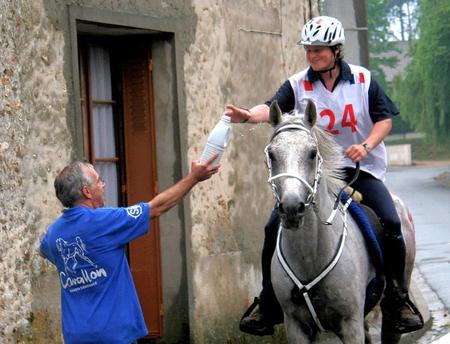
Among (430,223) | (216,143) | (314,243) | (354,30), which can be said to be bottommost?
(430,223)

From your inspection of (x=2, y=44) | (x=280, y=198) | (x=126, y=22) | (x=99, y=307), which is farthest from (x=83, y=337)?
(x=126, y=22)

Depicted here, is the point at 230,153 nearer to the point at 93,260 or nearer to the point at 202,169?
the point at 202,169

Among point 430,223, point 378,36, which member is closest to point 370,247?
point 430,223

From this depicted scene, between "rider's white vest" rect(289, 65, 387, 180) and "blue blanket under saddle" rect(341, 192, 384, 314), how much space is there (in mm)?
474

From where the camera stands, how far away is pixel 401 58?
400 feet

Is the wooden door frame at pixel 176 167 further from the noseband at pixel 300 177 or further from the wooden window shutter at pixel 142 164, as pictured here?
the noseband at pixel 300 177

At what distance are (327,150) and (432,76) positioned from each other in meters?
54.2

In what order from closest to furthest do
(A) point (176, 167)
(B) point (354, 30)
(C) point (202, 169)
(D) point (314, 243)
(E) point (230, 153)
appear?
1. (C) point (202, 169)
2. (D) point (314, 243)
3. (A) point (176, 167)
4. (E) point (230, 153)
5. (B) point (354, 30)

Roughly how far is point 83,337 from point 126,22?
430cm

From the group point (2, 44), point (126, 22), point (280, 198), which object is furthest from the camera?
point (126, 22)

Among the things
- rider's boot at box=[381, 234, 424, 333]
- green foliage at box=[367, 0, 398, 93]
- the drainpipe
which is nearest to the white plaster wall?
rider's boot at box=[381, 234, 424, 333]

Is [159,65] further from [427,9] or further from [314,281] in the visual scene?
[427,9]

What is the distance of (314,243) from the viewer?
754 centimetres

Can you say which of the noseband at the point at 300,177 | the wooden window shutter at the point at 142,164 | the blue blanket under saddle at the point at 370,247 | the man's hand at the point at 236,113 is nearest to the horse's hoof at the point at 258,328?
the blue blanket under saddle at the point at 370,247
